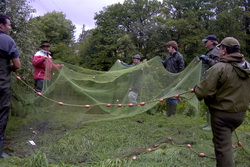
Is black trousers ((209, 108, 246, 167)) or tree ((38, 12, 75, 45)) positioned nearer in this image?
black trousers ((209, 108, 246, 167))

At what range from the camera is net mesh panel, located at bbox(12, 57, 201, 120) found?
4457 millimetres

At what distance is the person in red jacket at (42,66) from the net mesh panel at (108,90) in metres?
0.10

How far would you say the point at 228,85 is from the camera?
2.82 meters

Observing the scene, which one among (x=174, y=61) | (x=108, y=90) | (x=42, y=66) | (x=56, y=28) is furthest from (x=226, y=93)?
(x=56, y=28)

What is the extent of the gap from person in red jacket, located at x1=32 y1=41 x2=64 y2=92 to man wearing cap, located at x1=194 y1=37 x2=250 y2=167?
10.2 feet

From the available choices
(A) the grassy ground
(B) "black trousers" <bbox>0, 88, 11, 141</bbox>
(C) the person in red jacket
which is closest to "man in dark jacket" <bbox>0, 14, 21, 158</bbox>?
(B) "black trousers" <bbox>0, 88, 11, 141</bbox>

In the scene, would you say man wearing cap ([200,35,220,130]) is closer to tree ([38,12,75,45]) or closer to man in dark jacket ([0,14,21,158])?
man in dark jacket ([0,14,21,158])

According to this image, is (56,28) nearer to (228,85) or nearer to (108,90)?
(108,90)

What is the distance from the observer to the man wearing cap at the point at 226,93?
2826 mm

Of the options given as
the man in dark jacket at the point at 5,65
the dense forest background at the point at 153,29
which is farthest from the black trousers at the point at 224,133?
the dense forest background at the point at 153,29

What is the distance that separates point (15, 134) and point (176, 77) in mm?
3142

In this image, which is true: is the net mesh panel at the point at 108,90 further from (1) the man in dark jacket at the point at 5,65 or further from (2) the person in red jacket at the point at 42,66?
(1) the man in dark jacket at the point at 5,65

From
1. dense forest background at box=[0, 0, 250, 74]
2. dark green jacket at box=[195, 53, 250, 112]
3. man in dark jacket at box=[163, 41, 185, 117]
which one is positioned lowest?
dark green jacket at box=[195, 53, 250, 112]

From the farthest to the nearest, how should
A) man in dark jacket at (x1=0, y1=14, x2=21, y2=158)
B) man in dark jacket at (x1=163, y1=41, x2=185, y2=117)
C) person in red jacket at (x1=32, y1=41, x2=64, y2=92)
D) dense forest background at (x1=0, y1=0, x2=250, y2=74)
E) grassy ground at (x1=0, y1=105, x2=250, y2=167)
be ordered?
1. dense forest background at (x1=0, y1=0, x2=250, y2=74)
2. man in dark jacket at (x1=163, y1=41, x2=185, y2=117)
3. person in red jacket at (x1=32, y1=41, x2=64, y2=92)
4. man in dark jacket at (x1=0, y1=14, x2=21, y2=158)
5. grassy ground at (x1=0, y1=105, x2=250, y2=167)
